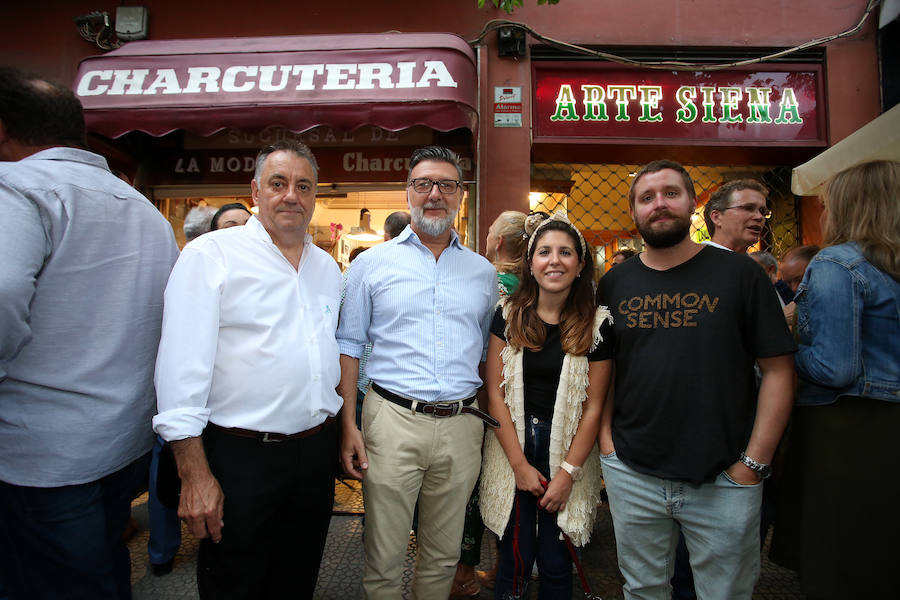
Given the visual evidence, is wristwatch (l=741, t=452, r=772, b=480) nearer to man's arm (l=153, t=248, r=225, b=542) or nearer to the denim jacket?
the denim jacket

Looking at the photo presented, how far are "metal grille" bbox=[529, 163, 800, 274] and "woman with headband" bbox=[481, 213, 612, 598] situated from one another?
385 cm

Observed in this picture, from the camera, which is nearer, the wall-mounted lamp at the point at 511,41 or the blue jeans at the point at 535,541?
the blue jeans at the point at 535,541

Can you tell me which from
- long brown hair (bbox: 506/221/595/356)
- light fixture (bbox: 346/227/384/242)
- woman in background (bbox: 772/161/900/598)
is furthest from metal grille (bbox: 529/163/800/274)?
woman in background (bbox: 772/161/900/598)

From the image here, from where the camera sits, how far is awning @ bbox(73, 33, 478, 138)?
4.13m

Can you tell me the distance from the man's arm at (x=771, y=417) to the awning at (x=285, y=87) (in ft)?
10.4

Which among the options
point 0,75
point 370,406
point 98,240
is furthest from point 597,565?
point 0,75

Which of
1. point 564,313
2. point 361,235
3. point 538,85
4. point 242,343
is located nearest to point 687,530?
point 564,313

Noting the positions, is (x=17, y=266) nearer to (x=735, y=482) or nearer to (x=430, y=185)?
(x=430, y=185)

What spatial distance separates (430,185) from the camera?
2311 millimetres

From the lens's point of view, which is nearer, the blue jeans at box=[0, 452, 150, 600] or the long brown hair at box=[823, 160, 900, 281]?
the blue jeans at box=[0, 452, 150, 600]

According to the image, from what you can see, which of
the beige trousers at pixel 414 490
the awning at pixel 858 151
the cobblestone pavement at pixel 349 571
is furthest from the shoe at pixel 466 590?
the awning at pixel 858 151

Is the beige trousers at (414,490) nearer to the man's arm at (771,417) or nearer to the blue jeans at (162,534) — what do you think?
the man's arm at (771,417)

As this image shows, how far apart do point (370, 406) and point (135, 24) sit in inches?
223

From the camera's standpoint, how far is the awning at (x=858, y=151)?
276 centimetres
